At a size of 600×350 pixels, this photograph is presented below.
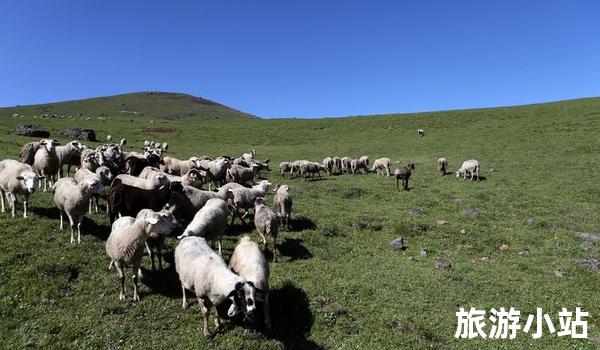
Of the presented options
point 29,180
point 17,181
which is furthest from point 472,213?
point 17,181

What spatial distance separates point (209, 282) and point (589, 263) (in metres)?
14.2

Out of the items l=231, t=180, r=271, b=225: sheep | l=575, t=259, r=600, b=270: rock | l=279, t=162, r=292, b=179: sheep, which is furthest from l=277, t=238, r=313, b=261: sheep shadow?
l=279, t=162, r=292, b=179: sheep

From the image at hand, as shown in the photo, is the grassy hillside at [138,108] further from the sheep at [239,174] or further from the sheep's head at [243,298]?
the sheep's head at [243,298]

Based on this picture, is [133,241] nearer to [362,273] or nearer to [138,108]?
[362,273]

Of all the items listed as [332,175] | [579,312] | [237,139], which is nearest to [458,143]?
[332,175]

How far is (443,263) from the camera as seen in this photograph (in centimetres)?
1617

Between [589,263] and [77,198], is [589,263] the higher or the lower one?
the lower one

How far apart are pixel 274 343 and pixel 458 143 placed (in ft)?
152

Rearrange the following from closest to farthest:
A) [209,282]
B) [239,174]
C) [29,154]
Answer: [209,282] < [29,154] < [239,174]

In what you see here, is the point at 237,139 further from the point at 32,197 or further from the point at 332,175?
the point at 32,197

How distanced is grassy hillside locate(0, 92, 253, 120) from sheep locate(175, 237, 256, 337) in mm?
113539

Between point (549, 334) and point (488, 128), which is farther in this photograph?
point (488, 128)

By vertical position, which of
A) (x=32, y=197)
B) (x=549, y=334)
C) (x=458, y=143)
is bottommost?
(x=549, y=334)

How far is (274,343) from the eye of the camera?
10.3m
